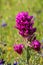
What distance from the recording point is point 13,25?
19.3 feet

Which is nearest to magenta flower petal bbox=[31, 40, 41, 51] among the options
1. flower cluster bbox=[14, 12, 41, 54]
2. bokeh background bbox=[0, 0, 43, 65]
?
flower cluster bbox=[14, 12, 41, 54]

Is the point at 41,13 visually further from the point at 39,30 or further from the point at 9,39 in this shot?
the point at 9,39

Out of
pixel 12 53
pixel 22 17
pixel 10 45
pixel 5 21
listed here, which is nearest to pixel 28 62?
pixel 22 17

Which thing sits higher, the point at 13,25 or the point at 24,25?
the point at 24,25

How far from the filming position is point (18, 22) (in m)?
3.38

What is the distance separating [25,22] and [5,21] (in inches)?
118

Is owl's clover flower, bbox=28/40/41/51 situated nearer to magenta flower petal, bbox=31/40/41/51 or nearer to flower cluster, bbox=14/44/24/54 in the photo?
magenta flower petal, bbox=31/40/41/51

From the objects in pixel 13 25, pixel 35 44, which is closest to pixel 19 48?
pixel 35 44

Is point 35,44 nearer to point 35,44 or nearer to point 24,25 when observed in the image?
point 35,44

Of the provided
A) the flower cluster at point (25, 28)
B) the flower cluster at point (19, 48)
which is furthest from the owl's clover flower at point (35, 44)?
the flower cluster at point (19, 48)

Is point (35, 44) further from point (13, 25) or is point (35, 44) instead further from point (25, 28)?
point (13, 25)

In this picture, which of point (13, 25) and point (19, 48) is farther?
point (13, 25)

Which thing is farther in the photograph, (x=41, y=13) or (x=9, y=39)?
(x=41, y=13)

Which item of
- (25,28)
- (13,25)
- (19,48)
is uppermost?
(25,28)
